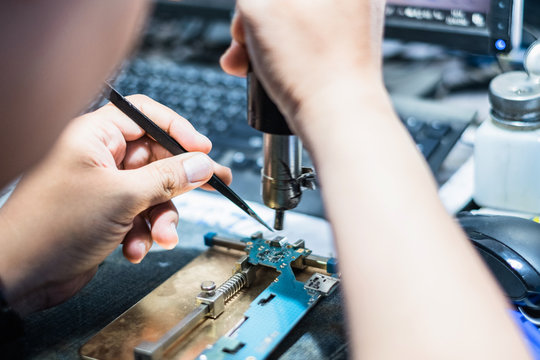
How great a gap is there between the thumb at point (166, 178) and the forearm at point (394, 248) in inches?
7.9

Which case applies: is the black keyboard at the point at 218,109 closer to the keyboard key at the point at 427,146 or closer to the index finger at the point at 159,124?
the keyboard key at the point at 427,146

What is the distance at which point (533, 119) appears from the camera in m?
0.70

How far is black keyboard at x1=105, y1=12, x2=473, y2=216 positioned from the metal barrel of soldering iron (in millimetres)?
37

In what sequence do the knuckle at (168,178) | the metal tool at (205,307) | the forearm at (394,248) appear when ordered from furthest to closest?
the knuckle at (168,178)
the metal tool at (205,307)
the forearm at (394,248)

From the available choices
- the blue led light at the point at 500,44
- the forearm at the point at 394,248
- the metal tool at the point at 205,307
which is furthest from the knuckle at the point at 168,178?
the blue led light at the point at 500,44

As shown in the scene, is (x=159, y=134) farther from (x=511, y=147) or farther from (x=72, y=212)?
(x=511, y=147)

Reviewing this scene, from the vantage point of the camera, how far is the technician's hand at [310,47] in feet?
1.48

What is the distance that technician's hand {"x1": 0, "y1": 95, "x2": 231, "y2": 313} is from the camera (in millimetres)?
602

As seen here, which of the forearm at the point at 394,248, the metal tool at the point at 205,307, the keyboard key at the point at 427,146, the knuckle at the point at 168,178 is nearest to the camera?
the forearm at the point at 394,248

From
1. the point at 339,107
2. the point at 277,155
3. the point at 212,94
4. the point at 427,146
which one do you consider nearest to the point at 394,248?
the point at 339,107

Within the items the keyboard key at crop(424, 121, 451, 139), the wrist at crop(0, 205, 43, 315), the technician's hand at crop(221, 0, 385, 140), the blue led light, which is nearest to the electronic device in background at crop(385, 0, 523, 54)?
the blue led light

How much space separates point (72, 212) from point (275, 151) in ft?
0.69

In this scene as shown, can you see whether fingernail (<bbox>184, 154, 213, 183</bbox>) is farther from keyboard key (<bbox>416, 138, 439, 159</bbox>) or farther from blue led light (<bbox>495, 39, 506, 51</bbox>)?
blue led light (<bbox>495, 39, 506, 51</bbox>)

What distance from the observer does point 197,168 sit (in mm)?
624
